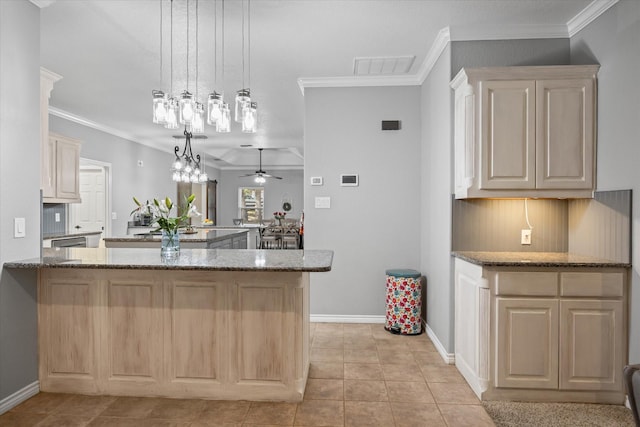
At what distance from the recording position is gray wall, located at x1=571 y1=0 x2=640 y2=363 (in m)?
2.41

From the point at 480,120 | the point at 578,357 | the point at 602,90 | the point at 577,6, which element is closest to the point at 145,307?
the point at 480,120

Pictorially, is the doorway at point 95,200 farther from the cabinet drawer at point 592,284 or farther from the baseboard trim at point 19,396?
the cabinet drawer at point 592,284

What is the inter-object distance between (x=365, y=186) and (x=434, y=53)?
4.80ft

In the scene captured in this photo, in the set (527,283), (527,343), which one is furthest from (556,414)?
(527,283)

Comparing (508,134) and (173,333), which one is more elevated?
(508,134)

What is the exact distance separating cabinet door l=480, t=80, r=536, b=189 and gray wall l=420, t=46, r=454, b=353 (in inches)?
16.7

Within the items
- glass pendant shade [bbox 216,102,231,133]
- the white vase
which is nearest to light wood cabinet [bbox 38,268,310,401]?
the white vase

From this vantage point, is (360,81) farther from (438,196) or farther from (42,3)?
(42,3)

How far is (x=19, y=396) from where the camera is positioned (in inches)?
98.6

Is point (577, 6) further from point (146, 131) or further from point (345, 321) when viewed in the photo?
point (146, 131)

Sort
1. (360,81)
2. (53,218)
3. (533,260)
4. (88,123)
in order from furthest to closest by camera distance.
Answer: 1. (88,123)
2. (53,218)
3. (360,81)
4. (533,260)

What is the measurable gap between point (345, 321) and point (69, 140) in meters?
4.30

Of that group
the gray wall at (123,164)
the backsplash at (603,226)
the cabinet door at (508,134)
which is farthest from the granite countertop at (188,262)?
the gray wall at (123,164)

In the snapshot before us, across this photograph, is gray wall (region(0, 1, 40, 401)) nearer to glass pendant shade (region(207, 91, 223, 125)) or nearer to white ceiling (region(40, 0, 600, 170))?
white ceiling (region(40, 0, 600, 170))
